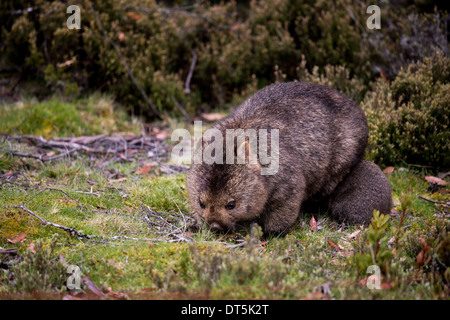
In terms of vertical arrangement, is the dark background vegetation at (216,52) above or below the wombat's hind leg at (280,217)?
above

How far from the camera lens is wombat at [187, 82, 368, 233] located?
14.7ft

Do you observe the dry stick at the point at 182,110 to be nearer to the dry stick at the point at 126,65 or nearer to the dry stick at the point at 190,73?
the dry stick at the point at 126,65

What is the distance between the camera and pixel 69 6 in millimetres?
9336

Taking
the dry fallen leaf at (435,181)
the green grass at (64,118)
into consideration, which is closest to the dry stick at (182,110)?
the green grass at (64,118)

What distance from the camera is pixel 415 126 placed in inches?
261

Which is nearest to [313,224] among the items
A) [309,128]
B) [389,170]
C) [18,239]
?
[309,128]

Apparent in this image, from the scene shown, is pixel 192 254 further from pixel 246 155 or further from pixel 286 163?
pixel 286 163

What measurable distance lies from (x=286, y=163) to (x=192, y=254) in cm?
159

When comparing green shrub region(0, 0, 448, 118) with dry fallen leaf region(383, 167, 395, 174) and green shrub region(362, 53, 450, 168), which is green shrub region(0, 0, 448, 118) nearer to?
green shrub region(362, 53, 450, 168)

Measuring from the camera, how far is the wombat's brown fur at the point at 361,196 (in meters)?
5.33

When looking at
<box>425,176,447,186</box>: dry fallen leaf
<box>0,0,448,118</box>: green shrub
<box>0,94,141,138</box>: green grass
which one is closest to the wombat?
<box>425,176,447,186</box>: dry fallen leaf

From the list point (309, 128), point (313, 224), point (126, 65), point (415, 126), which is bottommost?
point (313, 224)

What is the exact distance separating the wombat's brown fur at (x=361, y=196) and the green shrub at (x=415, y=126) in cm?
132
